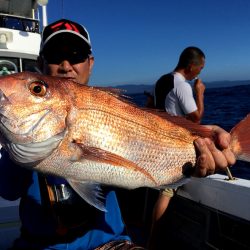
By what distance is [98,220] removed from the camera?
Answer: 225 cm

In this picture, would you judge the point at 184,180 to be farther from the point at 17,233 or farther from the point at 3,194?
the point at 17,233

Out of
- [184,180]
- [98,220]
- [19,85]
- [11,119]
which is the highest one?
[19,85]

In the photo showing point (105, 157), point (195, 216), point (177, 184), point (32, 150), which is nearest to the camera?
point (32, 150)

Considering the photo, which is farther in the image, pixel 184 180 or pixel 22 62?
pixel 22 62

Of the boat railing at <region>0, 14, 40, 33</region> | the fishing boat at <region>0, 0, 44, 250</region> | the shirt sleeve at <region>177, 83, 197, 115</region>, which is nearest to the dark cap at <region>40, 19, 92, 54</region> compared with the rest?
the shirt sleeve at <region>177, 83, 197, 115</region>

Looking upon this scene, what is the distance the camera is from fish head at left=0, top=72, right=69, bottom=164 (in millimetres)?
1639

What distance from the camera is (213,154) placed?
2096 millimetres

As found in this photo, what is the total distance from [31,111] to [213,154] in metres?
1.09

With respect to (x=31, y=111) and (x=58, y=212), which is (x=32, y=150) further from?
(x=58, y=212)

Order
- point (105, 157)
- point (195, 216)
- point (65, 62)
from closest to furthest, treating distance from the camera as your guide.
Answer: point (105, 157), point (65, 62), point (195, 216)

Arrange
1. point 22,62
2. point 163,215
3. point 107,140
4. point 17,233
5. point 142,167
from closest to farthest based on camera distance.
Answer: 1. point 107,140
2. point 142,167
3. point 17,233
4. point 163,215
5. point 22,62

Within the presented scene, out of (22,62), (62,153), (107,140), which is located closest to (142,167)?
(107,140)

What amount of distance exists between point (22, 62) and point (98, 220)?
5.73 m

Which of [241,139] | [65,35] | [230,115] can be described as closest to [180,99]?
[241,139]
